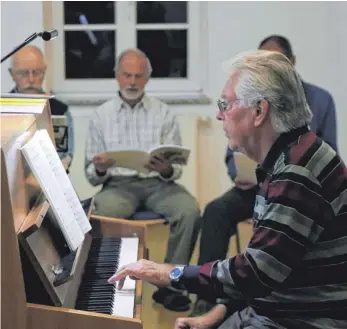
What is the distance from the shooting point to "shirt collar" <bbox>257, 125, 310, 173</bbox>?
1.36 m

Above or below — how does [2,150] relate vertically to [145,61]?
below

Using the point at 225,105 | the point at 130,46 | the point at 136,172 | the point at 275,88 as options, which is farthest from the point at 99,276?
the point at 130,46

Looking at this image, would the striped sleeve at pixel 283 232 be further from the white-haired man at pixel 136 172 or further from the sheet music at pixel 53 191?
the white-haired man at pixel 136 172

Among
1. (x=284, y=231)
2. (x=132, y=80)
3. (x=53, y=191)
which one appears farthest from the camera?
(x=132, y=80)

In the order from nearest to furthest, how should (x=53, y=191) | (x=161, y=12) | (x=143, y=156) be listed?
(x=53, y=191), (x=143, y=156), (x=161, y=12)

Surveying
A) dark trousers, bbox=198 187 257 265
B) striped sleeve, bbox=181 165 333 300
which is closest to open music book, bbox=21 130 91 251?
striped sleeve, bbox=181 165 333 300

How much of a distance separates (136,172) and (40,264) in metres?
1.79

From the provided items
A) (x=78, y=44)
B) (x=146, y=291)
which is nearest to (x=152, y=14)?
(x=78, y=44)

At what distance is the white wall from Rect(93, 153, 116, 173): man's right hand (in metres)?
0.76

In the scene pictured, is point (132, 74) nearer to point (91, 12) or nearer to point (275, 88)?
point (91, 12)

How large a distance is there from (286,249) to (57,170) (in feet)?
2.15

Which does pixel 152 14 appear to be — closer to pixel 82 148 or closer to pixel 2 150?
pixel 82 148

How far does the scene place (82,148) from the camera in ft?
12.1

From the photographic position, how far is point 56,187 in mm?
1520
